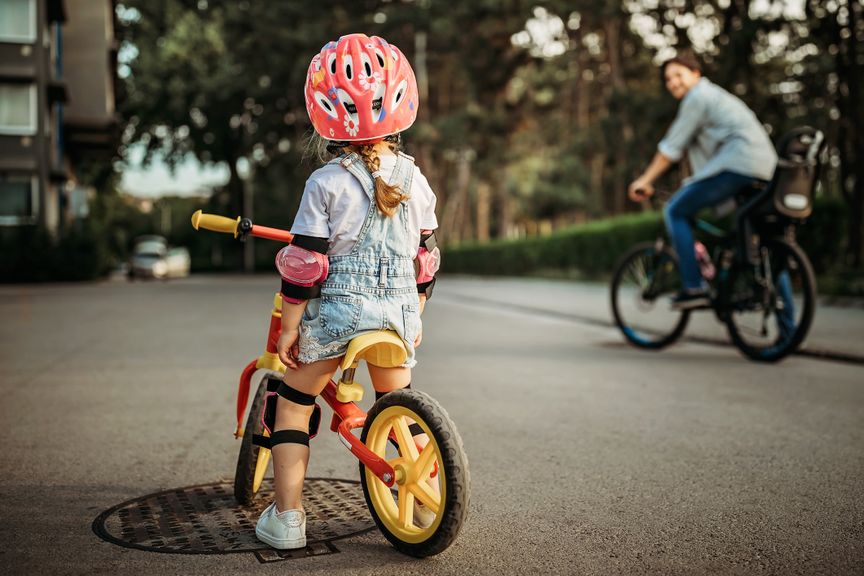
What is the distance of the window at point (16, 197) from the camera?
3244 centimetres

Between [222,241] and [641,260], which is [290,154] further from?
[641,260]

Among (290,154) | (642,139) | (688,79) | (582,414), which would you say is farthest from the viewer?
(290,154)

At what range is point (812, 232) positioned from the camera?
14.5 m

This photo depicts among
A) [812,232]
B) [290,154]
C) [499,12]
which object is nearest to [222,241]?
[290,154]

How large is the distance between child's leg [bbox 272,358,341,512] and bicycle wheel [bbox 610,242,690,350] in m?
5.83

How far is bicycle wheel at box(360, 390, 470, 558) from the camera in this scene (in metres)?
2.99

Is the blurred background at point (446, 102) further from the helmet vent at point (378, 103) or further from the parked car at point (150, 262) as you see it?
the helmet vent at point (378, 103)

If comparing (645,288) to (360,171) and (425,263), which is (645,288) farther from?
(360,171)

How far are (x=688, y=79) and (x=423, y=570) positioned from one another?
20.2 ft

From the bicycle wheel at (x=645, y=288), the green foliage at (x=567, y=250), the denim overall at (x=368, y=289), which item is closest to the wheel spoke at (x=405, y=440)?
the denim overall at (x=368, y=289)

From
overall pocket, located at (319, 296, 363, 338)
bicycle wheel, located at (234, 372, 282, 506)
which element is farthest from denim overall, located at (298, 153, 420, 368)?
bicycle wheel, located at (234, 372, 282, 506)

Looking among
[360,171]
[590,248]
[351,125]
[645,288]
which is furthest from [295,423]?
[590,248]

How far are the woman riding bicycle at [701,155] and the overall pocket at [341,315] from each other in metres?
5.26

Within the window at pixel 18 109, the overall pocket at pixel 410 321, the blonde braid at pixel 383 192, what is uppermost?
the window at pixel 18 109
